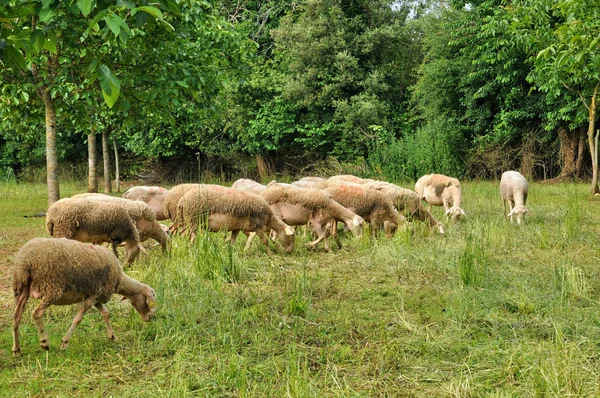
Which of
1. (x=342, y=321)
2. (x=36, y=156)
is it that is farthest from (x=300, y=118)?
(x=342, y=321)

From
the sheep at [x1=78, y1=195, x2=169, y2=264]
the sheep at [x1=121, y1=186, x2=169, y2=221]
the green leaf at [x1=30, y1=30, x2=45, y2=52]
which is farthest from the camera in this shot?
the sheep at [x1=121, y1=186, x2=169, y2=221]

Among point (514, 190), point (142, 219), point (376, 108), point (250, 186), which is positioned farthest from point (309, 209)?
point (376, 108)

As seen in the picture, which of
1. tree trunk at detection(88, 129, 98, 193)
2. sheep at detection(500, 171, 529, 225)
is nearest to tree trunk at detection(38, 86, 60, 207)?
tree trunk at detection(88, 129, 98, 193)

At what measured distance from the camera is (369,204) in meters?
10.5

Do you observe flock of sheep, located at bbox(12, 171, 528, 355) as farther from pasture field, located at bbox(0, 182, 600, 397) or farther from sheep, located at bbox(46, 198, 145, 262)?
pasture field, located at bbox(0, 182, 600, 397)

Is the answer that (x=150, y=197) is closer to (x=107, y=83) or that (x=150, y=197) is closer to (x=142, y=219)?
(x=142, y=219)

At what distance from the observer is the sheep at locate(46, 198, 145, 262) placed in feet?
23.7

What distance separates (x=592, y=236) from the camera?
385 inches

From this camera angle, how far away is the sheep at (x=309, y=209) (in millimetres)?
9664

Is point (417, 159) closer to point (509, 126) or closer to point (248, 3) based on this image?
point (509, 126)

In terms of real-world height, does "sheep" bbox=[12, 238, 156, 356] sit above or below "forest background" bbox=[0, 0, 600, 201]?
below

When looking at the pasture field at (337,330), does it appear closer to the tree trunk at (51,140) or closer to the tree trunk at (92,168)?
the tree trunk at (51,140)

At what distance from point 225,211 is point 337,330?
362cm

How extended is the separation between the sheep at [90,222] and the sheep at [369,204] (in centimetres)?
387
